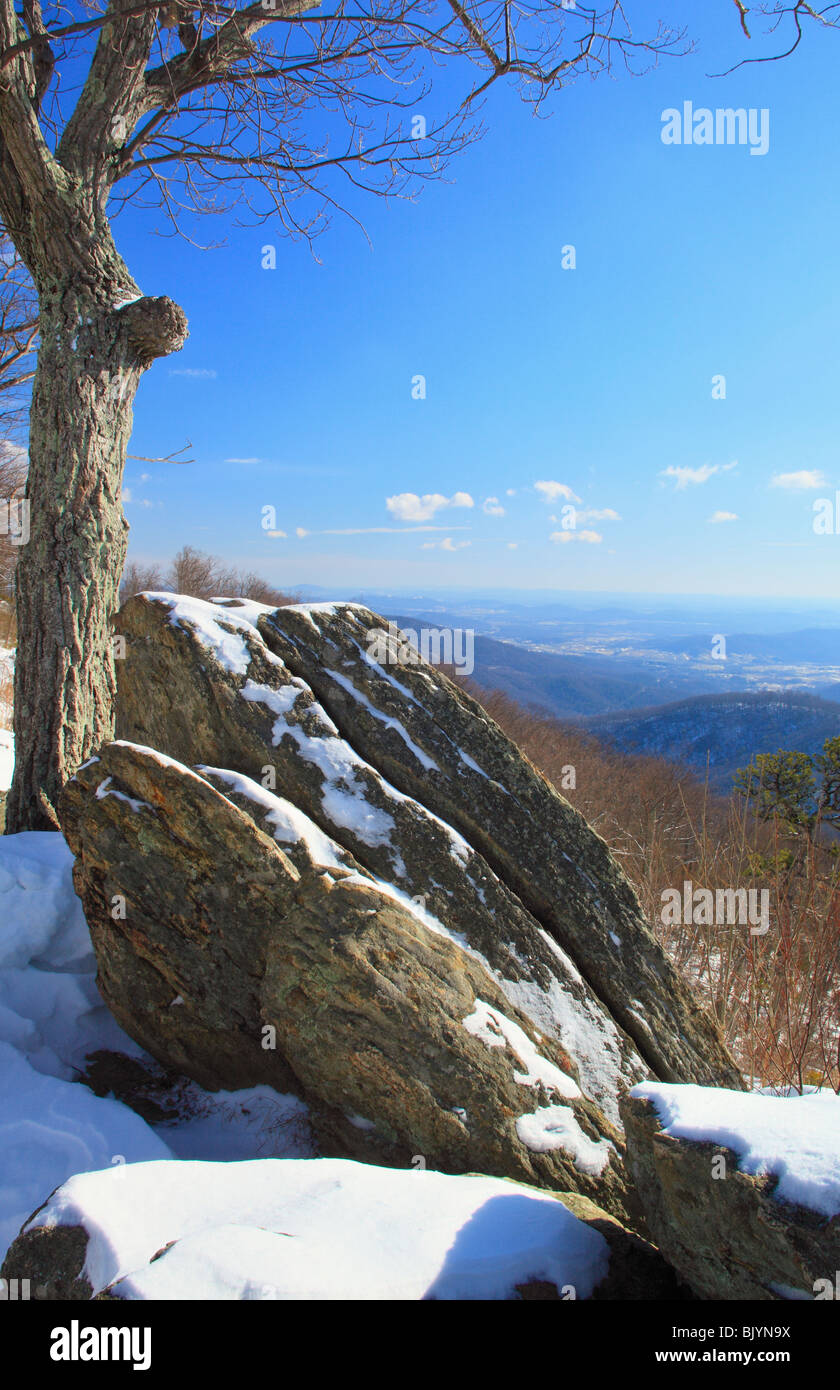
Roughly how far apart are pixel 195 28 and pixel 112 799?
18.9 ft

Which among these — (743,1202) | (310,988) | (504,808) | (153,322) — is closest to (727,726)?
(504,808)

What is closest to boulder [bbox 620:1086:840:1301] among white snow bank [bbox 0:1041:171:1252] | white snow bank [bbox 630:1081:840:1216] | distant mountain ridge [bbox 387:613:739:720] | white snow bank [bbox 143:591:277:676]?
white snow bank [bbox 630:1081:840:1216]

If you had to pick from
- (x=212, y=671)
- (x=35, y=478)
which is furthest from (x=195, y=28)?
(x=212, y=671)

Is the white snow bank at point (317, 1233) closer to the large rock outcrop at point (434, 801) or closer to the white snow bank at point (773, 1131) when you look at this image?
the white snow bank at point (773, 1131)

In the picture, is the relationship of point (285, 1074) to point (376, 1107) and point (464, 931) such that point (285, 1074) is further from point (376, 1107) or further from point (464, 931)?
point (464, 931)

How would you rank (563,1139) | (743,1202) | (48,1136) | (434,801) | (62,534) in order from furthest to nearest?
(62,534) → (434,801) → (563,1139) → (48,1136) → (743,1202)

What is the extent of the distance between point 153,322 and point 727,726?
92287 mm

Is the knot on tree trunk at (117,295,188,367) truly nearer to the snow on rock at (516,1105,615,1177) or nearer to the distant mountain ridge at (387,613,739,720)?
the snow on rock at (516,1105,615,1177)

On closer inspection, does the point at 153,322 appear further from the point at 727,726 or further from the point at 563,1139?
the point at 727,726

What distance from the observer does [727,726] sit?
288 feet

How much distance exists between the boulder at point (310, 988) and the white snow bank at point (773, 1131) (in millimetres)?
809

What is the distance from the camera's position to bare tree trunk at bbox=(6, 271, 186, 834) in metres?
4.82

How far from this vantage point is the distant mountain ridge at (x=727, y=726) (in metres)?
78.1
